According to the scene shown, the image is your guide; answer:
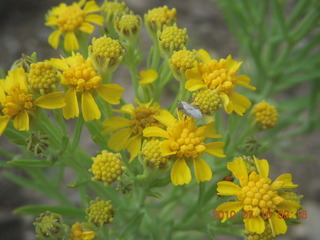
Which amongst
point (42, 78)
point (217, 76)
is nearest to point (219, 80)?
point (217, 76)

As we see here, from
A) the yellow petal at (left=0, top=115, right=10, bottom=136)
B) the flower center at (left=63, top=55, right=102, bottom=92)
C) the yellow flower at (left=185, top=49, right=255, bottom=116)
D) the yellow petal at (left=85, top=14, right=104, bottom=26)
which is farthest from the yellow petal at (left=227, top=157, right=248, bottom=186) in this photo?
the yellow petal at (left=85, top=14, right=104, bottom=26)

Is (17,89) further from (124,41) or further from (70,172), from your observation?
(70,172)

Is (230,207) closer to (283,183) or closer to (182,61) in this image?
(283,183)

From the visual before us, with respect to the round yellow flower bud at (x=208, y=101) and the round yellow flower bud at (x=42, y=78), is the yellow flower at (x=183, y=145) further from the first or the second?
the round yellow flower bud at (x=42, y=78)

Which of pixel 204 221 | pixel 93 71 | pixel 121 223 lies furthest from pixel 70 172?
Result: pixel 93 71

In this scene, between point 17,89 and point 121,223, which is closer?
point 17,89
